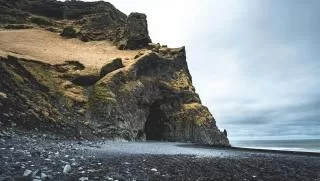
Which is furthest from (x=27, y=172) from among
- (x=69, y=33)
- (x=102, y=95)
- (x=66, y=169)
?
(x=69, y=33)

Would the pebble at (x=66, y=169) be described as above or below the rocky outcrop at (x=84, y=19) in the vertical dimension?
below

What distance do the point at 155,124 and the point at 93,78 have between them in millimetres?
20012

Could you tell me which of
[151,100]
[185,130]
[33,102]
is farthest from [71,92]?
[185,130]

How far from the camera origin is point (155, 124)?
71.8 meters

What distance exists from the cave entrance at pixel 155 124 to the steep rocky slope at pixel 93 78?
0.20m

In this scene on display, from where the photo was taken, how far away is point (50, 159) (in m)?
17.0

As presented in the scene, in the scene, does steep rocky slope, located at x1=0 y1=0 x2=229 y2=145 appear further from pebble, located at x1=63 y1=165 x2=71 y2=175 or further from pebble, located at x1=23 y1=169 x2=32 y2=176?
pebble, located at x1=23 y1=169 x2=32 y2=176

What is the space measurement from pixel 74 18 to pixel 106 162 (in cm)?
8774

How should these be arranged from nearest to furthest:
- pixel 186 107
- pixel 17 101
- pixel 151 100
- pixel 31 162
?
pixel 31 162 → pixel 17 101 → pixel 151 100 → pixel 186 107

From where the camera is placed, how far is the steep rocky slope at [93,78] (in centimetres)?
4175

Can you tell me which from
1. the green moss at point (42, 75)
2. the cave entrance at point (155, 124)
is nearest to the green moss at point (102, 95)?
the green moss at point (42, 75)

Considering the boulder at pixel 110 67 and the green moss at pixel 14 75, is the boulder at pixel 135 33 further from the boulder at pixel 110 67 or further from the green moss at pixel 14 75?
the green moss at pixel 14 75

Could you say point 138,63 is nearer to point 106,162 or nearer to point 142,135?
point 142,135

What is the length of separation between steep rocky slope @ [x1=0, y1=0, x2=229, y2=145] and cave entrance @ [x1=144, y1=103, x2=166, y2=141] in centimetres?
20
